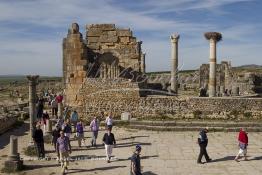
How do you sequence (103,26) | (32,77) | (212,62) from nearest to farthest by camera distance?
(32,77)
(103,26)
(212,62)

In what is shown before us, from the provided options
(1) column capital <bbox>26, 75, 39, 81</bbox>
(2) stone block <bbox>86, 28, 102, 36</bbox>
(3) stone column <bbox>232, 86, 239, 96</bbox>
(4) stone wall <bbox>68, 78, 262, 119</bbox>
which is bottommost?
(4) stone wall <bbox>68, 78, 262, 119</bbox>

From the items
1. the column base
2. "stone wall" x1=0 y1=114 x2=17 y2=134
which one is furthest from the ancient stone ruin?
the column base

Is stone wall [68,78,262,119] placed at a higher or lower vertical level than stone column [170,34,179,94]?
lower

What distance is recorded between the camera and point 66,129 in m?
16.5

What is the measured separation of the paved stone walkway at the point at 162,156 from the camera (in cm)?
1377

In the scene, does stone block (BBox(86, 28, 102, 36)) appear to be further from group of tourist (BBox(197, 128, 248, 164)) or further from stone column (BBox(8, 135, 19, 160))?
stone column (BBox(8, 135, 19, 160))

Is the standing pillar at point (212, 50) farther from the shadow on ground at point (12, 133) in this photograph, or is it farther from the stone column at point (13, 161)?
the stone column at point (13, 161)

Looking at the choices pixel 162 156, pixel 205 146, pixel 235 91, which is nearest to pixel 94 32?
pixel 235 91

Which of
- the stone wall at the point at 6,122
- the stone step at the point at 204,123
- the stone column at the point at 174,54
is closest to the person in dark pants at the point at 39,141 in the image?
the stone wall at the point at 6,122

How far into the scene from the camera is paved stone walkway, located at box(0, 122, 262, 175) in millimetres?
13773

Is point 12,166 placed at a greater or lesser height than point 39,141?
lesser

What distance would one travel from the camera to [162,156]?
51.8 feet

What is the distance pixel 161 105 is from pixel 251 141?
20.2 ft

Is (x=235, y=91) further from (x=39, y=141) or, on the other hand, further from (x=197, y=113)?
(x=39, y=141)
